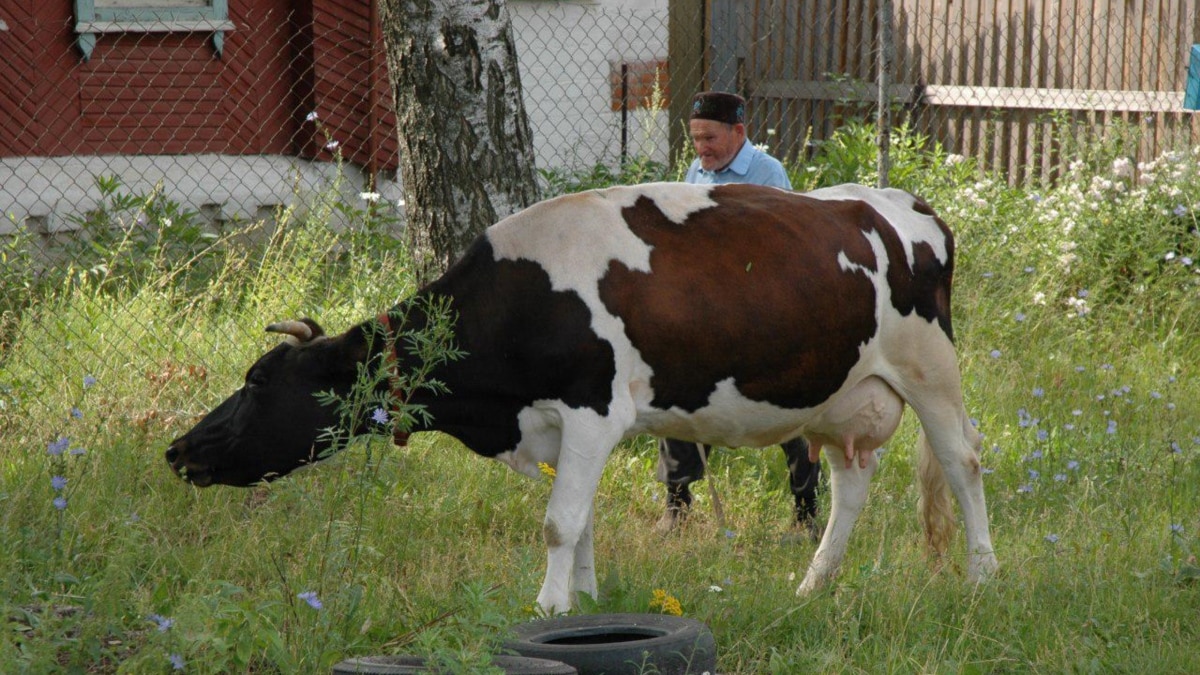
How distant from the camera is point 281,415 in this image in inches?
191

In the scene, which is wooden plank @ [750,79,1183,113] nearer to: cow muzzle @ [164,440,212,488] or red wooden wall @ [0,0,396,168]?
red wooden wall @ [0,0,396,168]

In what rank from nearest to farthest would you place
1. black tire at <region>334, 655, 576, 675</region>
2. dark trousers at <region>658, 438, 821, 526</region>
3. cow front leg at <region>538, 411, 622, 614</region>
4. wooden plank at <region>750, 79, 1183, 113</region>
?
black tire at <region>334, 655, 576, 675</region> → cow front leg at <region>538, 411, 622, 614</region> → dark trousers at <region>658, 438, 821, 526</region> → wooden plank at <region>750, 79, 1183, 113</region>

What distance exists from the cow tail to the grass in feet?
0.41

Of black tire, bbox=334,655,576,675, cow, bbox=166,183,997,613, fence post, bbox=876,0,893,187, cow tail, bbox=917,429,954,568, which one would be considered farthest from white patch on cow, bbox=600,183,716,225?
fence post, bbox=876,0,893,187

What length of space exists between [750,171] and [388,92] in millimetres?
4785

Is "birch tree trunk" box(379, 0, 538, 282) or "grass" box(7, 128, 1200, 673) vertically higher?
"birch tree trunk" box(379, 0, 538, 282)

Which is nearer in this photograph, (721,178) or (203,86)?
(721,178)

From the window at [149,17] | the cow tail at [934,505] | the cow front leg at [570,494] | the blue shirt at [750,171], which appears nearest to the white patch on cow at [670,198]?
the cow front leg at [570,494]

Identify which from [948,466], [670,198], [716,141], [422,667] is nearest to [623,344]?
[670,198]

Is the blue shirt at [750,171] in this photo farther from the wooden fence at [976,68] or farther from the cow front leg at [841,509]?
the wooden fence at [976,68]

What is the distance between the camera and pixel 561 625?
411 centimetres

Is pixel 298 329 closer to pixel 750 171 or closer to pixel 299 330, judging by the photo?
pixel 299 330

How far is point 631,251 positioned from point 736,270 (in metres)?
0.40

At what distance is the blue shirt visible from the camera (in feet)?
22.4
